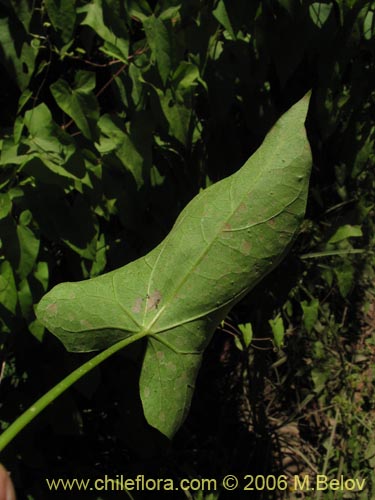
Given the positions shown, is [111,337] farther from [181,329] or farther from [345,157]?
[345,157]

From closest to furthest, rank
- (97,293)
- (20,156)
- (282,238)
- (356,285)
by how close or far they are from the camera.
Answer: (282,238) < (97,293) < (20,156) < (356,285)

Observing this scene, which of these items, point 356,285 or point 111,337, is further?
point 356,285

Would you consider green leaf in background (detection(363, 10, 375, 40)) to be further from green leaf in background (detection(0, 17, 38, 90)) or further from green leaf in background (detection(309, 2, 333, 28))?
green leaf in background (detection(0, 17, 38, 90))

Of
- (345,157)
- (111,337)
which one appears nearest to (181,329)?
(111,337)

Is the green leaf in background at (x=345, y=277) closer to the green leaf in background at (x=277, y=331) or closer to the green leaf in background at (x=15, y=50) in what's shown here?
the green leaf in background at (x=277, y=331)

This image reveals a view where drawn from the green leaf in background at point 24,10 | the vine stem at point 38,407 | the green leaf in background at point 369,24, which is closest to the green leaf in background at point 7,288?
the green leaf in background at point 24,10

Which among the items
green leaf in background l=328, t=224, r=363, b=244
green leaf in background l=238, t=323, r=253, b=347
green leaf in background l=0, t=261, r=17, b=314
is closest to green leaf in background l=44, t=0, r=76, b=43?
green leaf in background l=0, t=261, r=17, b=314
